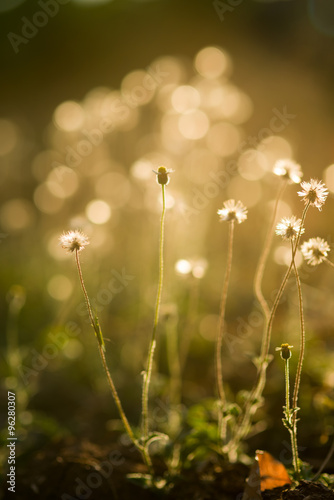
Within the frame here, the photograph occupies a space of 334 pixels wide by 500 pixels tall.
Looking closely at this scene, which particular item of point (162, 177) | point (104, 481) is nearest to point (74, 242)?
point (162, 177)

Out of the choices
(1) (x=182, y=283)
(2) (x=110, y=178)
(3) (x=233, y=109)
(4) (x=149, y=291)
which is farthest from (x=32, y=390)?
(3) (x=233, y=109)

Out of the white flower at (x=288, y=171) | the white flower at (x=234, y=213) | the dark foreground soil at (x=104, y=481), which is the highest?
the white flower at (x=288, y=171)

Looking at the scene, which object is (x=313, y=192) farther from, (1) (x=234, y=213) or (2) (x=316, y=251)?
(1) (x=234, y=213)

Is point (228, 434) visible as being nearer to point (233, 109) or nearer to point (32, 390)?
point (32, 390)

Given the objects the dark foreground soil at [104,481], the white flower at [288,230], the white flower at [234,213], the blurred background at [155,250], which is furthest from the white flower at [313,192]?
the dark foreground soil at [104,481]

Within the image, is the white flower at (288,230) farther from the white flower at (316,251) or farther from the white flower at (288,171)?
the white flower at (288,171)

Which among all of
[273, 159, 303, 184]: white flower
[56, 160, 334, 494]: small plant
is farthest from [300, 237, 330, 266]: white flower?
[273, 159, 303, 184]: white flower

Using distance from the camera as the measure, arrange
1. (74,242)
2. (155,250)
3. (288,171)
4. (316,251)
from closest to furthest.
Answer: (316,251), (74,242), (288,171), (155,250)
